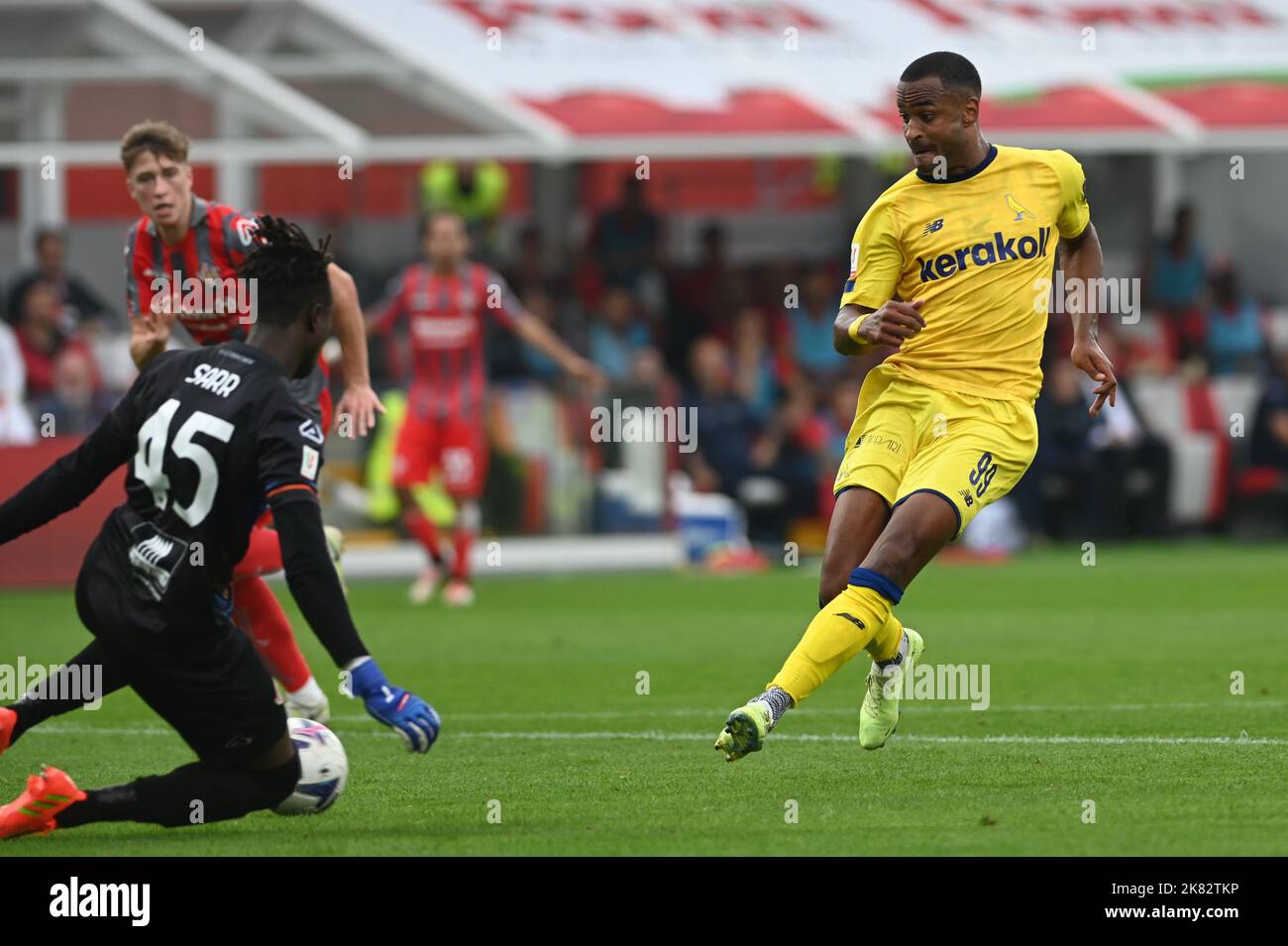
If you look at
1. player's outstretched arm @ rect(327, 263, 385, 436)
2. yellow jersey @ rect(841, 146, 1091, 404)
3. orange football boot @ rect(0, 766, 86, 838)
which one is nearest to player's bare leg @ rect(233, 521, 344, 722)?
player's outstretched arm @ rect(327, 263, 385, 436)

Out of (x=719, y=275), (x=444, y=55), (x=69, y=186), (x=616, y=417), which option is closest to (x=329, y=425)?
(x=616, y=417)

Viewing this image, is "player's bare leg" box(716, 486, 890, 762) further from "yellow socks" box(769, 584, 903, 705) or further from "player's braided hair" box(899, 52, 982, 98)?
"player's braided hair" box(899, 52, 982, 98)

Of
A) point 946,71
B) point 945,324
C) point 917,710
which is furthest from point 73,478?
point 917,710

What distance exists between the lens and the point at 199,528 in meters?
6.05

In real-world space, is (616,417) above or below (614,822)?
above

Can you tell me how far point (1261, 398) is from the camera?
1955 cm

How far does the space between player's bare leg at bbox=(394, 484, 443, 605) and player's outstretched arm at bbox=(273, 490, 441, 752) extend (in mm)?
9308

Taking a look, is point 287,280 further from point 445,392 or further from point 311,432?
point 445,392

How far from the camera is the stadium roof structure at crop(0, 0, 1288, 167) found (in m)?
18.9

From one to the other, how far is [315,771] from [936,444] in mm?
2395

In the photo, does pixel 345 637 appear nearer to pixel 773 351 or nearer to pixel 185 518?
pixel 185 518

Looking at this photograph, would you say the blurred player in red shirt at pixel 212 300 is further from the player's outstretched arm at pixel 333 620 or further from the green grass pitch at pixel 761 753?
the player's outstretched arm at pixel 333 620
